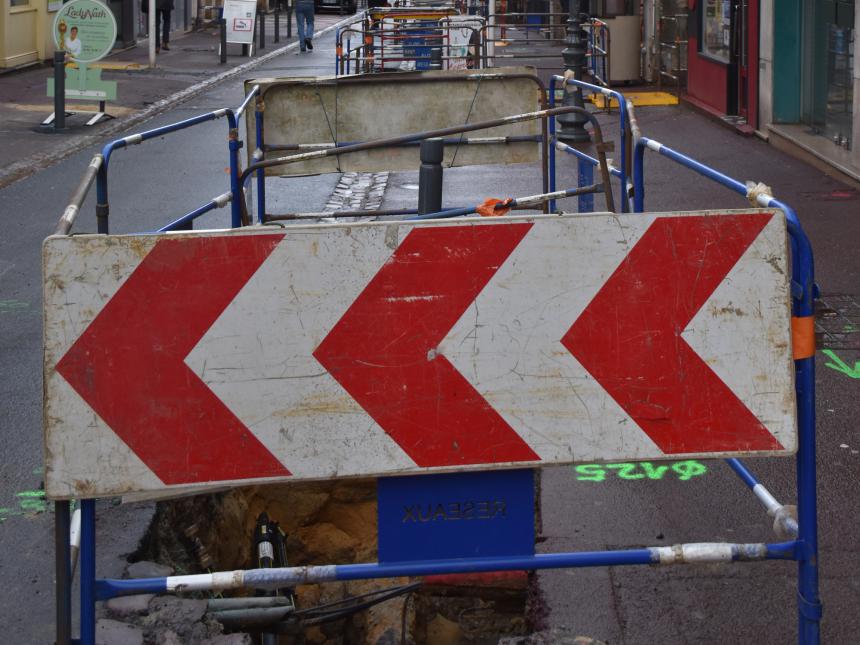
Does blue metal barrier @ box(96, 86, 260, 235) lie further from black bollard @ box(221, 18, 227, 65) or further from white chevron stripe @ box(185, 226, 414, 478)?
black bollard @ box(221, 18, 227, 65)

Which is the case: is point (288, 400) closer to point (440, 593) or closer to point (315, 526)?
point (440, 593)

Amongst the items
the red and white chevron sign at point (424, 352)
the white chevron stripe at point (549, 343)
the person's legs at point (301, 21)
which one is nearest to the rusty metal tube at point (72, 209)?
the red and white chevron sign at point (424, 352)

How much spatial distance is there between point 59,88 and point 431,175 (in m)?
12.6

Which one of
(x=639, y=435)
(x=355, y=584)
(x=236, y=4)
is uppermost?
(x=236, y=4)

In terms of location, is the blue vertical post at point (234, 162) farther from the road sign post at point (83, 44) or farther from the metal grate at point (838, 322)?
the road sign post at point (83, 44)

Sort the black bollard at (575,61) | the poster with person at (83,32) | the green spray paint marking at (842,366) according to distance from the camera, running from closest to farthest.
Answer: the green spray paint marking at (842,366), the black bollard at (575,61), the poster with person at (83,32)

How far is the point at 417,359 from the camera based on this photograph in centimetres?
362

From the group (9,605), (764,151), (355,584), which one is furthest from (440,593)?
(764,151)

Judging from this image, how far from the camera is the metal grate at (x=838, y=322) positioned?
794 cm

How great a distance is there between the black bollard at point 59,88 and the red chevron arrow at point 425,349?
1477cm

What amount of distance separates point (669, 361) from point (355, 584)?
6.85ft

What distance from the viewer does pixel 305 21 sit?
3491 cm

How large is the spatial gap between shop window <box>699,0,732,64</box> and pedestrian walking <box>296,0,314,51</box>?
1585 cm

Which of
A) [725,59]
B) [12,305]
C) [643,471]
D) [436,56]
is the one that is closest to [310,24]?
[436,56]
